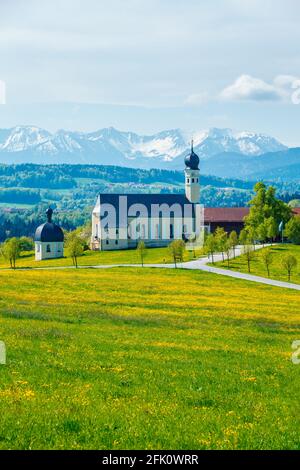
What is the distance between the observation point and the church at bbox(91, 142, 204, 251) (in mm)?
150250

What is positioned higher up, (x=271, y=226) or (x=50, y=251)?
(x=271, y=226)

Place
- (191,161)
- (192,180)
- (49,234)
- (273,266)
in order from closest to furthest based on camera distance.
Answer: (273,266) < (49,234) < (192,180) < (191,161)

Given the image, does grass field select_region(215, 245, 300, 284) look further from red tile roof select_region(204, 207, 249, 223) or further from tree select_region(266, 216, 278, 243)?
red tile roof select_region(204, 207, 249, 223)

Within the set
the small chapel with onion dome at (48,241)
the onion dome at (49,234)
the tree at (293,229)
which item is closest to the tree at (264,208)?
the tree at (293,229)

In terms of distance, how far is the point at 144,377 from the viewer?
2134 centimetres

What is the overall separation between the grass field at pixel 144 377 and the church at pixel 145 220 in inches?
3943

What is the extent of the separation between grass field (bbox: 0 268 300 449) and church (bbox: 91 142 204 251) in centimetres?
10016

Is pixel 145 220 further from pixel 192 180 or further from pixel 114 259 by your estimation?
pixel 114 259

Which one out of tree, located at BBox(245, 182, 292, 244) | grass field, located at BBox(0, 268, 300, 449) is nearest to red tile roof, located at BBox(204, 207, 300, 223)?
tree, located at BBox(245, 182, 292, 244)

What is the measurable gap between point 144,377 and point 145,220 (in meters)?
135

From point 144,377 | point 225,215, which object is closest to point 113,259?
point 225,215

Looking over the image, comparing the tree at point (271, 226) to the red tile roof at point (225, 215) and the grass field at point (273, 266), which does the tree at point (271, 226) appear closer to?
the grass field at point (273, 266)
